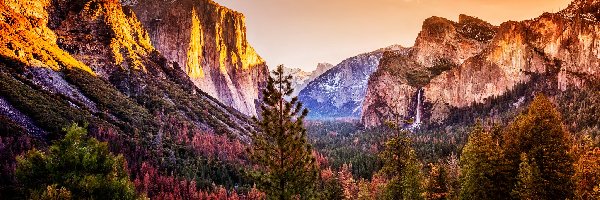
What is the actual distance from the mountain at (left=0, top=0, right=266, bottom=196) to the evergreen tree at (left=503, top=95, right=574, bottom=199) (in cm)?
5995

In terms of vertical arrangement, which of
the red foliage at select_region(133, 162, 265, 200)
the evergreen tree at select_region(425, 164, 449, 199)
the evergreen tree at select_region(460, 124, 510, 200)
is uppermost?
the evergreen tree at select_region(460, 124, 510, 200)

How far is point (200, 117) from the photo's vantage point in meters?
168

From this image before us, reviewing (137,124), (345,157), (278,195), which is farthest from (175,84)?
(278,195)

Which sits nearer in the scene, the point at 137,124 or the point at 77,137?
the point at 77,137

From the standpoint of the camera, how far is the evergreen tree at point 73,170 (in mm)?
24875

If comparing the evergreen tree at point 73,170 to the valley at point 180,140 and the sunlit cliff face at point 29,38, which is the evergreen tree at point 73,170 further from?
→ the sunlit cliff face at point 29,38

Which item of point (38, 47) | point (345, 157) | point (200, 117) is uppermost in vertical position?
point (38, 47)

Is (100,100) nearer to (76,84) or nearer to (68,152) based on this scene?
(76,84)

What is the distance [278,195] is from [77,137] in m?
13.6

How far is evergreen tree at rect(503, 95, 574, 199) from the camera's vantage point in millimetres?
31250

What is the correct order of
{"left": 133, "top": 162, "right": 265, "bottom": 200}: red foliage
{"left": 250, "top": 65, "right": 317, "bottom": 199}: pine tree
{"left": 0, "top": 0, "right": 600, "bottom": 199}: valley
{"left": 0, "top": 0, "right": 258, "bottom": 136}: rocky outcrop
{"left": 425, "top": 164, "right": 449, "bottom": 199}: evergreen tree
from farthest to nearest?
{"left": 0, "top": 0, "right": 258, "bottom": 136}: rocky outcrop → {"left": 133, "top": 162, "right": 265, "bottom": 200}: red foliage → {"left": 425, "top": 164, "right": 449, "bottom": 199}: evergreen tree → {"left": 250, "top": 65, "right": 317, "bottom": 199}: pine tree → {"left": 0, "top": 0, "right": 600, "bottom": 199}: valley

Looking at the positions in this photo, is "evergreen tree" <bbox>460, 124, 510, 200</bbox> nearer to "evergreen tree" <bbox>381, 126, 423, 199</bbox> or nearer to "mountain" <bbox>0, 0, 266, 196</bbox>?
"evergreen tree" <bbox>381, 126, 423, 199</bbox>

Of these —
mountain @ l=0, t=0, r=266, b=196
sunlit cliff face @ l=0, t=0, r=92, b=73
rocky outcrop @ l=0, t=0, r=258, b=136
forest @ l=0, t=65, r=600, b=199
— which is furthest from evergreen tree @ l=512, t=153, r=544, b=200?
sunlit cliff face @ l=0, t=0, r=92, b=73

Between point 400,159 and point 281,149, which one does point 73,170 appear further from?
point 400,159
